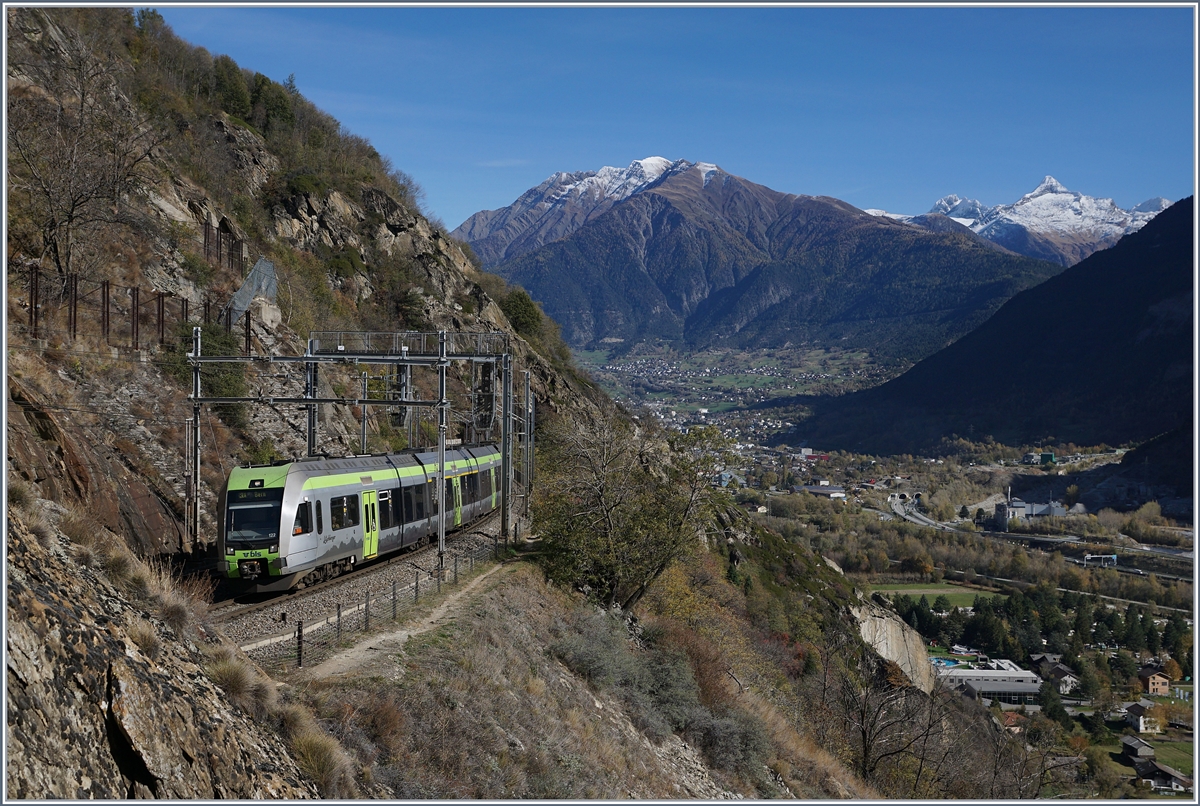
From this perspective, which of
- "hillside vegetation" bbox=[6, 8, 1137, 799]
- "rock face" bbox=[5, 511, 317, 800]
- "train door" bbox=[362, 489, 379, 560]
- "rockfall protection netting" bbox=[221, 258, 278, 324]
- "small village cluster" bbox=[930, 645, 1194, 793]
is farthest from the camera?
"small village cluster" bbox=[930, 645, 1194, 793]

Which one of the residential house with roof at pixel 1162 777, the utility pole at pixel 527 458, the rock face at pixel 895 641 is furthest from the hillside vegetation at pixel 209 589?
→ the residential house with roof at pixel 1162 777

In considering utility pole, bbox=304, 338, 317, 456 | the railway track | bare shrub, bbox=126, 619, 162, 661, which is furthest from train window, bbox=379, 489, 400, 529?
bare shrub, bbox=126, 619, 162, 661

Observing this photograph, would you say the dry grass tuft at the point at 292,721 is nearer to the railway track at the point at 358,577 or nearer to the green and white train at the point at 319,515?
the railway track at the point at 358,577

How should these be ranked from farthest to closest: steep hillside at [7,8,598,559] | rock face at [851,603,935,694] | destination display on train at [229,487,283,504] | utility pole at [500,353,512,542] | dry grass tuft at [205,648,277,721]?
rock face at [851,603,935,694], utility pole at [500,353,512,542], steep hillside at [7,8,598,559], destination display on train at [229,487,283,504], dry grass tuft at [205,648,277,721]

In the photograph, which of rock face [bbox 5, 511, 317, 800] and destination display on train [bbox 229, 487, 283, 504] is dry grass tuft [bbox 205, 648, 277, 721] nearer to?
rock face [bbox 5, 511, 317, 800]

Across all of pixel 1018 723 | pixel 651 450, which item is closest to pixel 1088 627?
pixel 1018 723
